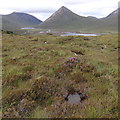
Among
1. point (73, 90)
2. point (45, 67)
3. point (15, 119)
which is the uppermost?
point (45, 67)

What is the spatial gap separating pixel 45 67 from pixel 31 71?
1068mm

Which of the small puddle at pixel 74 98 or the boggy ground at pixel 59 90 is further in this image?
the small puddle at pixel 74 98

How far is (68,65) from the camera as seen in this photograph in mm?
10562

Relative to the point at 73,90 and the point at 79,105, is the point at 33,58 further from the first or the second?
the point at 79,105

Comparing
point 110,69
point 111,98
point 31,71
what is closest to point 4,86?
point 31,71

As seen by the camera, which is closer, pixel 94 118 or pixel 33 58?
pixel 94 118

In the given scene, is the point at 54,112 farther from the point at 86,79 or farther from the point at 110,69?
the point at 110,69

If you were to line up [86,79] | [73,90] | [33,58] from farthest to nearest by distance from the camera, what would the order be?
1. [33,58]
2. [86,79]
3. [73,90]

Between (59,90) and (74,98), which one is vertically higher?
(59,90)

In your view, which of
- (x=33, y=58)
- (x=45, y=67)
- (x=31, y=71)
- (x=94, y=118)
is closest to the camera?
(x=94, y=118)

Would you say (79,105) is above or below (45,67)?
below

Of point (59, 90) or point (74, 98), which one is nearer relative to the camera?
point (74, 98)

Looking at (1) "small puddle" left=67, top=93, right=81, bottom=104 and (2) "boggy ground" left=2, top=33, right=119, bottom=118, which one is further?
(1) "small puddle" left=67, top=93, right=81, bottom=104

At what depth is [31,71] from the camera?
9.55 m
